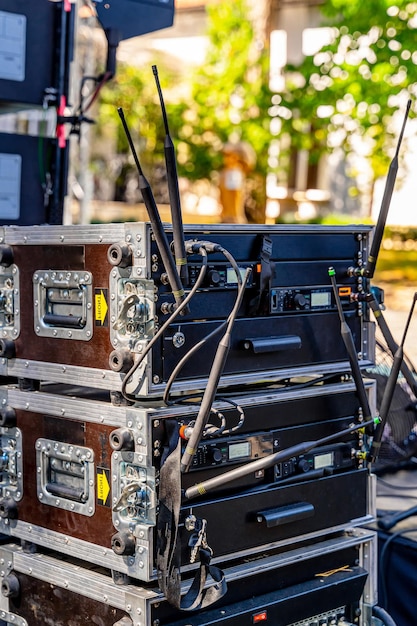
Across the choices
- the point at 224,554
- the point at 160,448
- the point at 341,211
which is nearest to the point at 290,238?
the point at 160,448

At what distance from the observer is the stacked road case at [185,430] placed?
2180mm

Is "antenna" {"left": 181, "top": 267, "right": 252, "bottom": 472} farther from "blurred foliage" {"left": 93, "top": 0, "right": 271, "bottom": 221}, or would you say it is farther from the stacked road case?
"blurred foliage" {"left": 93, "top": 0, "right": 271, "bottom": 221}

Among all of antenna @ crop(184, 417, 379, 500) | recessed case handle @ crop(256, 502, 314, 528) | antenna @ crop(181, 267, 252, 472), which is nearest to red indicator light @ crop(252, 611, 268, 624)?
recessed case handle @ crop(256, 502, 314, 528)

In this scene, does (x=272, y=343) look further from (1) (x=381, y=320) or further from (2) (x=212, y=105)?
(2) (x=212, y=105)

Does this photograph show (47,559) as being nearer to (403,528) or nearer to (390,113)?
(403,528)

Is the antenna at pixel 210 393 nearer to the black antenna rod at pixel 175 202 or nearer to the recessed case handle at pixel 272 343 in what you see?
the black antenna rod at pixel 175 202

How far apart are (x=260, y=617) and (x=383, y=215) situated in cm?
107

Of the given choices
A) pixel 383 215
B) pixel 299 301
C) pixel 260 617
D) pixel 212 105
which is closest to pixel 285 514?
pixel 260 617

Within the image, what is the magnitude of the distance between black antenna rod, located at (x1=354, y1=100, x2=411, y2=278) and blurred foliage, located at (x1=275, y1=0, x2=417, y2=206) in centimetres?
757

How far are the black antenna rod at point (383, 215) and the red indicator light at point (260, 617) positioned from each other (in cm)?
94

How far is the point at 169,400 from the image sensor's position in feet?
7.51

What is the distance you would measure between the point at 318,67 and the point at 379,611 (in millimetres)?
8649

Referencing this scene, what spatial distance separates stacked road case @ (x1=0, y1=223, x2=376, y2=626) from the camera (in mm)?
2180

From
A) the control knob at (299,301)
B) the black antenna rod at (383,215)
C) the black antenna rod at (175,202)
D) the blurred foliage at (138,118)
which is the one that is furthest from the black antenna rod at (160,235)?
the blurred foliage at (138,118)
